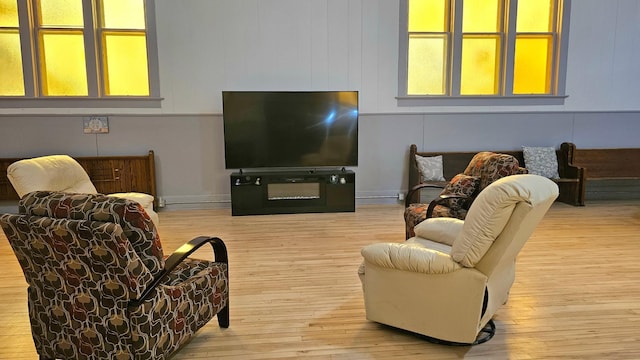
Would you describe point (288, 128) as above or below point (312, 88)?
below

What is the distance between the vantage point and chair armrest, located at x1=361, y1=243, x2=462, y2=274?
2.45m

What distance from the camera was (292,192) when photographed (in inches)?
235

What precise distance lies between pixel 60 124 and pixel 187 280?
4.41 meters

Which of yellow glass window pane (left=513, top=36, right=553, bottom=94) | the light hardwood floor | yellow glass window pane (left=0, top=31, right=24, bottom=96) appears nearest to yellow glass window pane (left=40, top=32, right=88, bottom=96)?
yellow glass window pane (left=0, top=31, right=24, bottom=96)

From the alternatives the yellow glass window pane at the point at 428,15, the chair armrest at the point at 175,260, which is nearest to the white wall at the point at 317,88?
the yellow glass window pane at the point at 428,15

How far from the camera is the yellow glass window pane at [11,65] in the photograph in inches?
228

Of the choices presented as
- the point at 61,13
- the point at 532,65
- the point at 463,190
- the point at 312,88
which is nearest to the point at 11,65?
the point at 61,13

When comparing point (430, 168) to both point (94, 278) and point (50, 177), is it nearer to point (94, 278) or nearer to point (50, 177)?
point (50, 177)

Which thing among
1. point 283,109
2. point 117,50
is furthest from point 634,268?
point 117,50

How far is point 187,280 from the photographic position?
249 cm

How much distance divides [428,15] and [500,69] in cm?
126

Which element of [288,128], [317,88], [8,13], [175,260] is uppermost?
[8,13]

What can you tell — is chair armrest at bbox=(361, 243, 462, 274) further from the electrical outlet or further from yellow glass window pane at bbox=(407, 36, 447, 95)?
the electrical outlet

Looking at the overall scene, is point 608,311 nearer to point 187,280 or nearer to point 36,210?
point 187,280
